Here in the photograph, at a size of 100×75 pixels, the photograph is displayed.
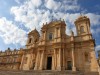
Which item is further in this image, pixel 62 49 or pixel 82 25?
pixel 82 25

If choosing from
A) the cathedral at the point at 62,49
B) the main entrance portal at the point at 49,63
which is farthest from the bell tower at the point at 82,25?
the main entrance portal at the point at 49,63

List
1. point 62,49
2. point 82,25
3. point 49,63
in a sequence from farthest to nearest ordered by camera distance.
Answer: point 49,63, point 82,25, point 62,49

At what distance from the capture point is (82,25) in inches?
1144

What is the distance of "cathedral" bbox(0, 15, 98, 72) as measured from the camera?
2580cm

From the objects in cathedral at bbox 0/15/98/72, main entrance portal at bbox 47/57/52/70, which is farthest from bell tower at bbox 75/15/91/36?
main entrance portal at bbox 47/57/52/70

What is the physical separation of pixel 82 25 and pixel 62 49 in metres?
7.00

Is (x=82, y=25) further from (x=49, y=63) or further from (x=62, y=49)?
(x=49, y=63)

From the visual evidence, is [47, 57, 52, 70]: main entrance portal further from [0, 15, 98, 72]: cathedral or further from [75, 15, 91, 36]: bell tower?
[75, 15, 91, 36]: bell tower

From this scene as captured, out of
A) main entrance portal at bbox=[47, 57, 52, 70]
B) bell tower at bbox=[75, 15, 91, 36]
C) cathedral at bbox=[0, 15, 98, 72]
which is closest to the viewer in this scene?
cathedral at bbox=[0, 15, 98, 72]

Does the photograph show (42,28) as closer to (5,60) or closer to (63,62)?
(63,62)

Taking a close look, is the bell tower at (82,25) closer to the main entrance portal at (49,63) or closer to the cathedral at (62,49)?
the cathedral at (62,49)

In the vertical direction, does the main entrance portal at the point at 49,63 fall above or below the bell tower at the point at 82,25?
below

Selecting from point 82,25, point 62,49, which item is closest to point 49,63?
point 62,49

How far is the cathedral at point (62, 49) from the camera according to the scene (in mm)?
25797
